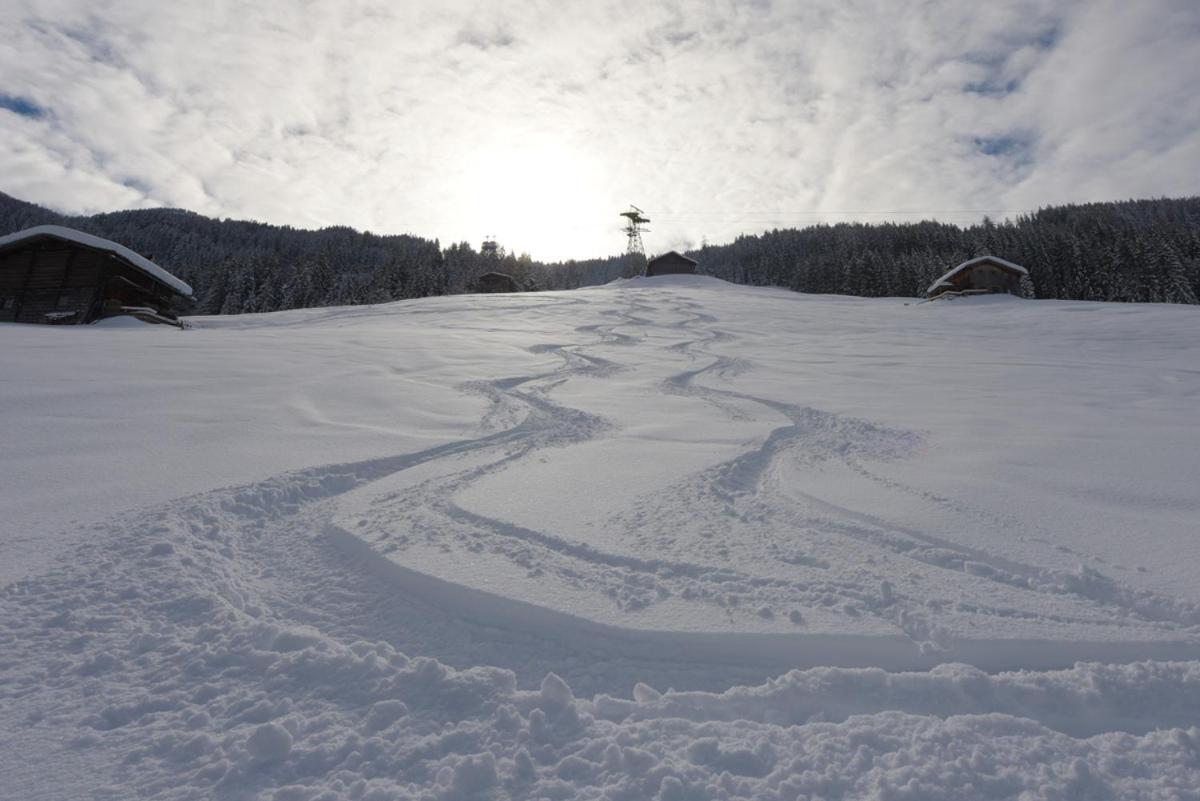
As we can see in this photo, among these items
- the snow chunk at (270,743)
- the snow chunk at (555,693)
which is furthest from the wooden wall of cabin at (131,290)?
the snow chunk at (555,693)

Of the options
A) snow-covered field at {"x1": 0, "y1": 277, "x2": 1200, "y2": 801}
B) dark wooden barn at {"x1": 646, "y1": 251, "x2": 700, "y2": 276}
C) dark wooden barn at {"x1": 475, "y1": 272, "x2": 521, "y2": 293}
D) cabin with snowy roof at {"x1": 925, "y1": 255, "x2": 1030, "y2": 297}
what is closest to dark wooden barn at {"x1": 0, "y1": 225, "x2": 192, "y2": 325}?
snow-covered field at {"x1": 0, "y1": 277, "x2": 1200, "y2": 801}

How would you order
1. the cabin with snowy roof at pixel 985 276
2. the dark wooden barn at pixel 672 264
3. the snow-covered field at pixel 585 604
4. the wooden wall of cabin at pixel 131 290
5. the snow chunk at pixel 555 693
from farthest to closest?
the dark wooden barn at pixel 672 264 < the cabin with snowy roof at pixel 985 276 < the wooden wall of cabin at pixel 131 290 < the snow chunk at pixel 555 693 < the snow-covered field at pixel 585 604

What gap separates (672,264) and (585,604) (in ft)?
176

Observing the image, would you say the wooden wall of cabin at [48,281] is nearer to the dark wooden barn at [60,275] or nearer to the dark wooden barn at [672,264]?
the dark wooden barn at [60,275]

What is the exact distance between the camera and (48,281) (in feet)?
61.5

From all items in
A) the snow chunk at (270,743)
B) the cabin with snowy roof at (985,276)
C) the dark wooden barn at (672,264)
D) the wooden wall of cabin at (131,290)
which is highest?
the dark wooden barn at (672,264)

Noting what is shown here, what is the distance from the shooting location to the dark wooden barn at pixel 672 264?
53344 mm

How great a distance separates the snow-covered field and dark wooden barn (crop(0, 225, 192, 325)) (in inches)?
695

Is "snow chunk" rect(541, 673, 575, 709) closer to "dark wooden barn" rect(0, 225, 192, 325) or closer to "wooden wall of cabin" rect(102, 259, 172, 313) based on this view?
"dark wooden barn" rect(0, 225, 192, 325)

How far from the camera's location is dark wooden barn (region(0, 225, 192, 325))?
718 inches

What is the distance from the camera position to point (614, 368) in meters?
9.71

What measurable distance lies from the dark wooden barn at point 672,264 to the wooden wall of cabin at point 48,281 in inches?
1681

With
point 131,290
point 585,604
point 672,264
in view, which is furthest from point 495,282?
point 585,604

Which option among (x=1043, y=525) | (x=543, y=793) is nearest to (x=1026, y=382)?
(x=1043, y=525)
